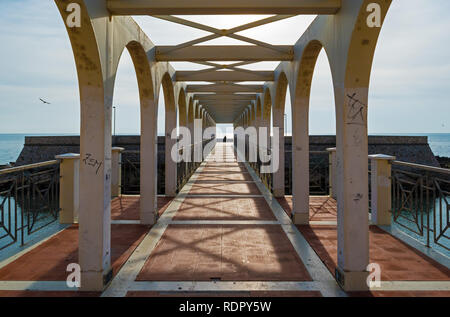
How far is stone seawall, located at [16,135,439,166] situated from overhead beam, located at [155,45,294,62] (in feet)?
57.9

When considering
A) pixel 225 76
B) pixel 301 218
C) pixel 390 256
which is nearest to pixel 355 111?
pixel 390 256

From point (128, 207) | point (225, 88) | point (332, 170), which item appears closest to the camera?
point (128, 207)

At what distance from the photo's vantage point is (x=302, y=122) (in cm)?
548

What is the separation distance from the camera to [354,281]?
3.08m

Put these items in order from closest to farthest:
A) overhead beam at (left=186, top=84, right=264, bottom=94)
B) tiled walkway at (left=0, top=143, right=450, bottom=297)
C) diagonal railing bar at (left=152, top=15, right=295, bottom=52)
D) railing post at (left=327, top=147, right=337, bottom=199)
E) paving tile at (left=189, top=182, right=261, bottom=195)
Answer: tiled walkway at (left=0, top=143, right=450, bottom=297) → diagonal railing bar at (left=152, top=15, right=295, bottom=52) → railing post at (left=327, top=147, right=337, bottom=199) → paving tile at (left=189, top=182, right=261, bottom=195) → overhead beam at (left=186, top=84, right=264, bottom=94)

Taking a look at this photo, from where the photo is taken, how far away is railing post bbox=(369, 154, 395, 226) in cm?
514

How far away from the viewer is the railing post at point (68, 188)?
5.21m

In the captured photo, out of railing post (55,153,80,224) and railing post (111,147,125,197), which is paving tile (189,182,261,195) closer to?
A: railing post (111,147,125,197)

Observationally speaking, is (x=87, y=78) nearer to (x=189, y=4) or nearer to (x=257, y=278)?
(x=189, y=4)

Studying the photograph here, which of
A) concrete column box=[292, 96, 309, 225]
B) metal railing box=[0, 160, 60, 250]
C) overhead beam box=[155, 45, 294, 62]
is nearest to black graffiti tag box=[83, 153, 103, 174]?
metal railing box=[0, 160, 60, 250]

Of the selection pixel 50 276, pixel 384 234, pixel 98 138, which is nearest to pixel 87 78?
pixel 98 138

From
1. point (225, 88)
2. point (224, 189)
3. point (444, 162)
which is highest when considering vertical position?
point (225, 88)

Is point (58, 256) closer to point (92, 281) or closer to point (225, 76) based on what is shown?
point (92, 281)

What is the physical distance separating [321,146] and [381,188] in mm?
18921
